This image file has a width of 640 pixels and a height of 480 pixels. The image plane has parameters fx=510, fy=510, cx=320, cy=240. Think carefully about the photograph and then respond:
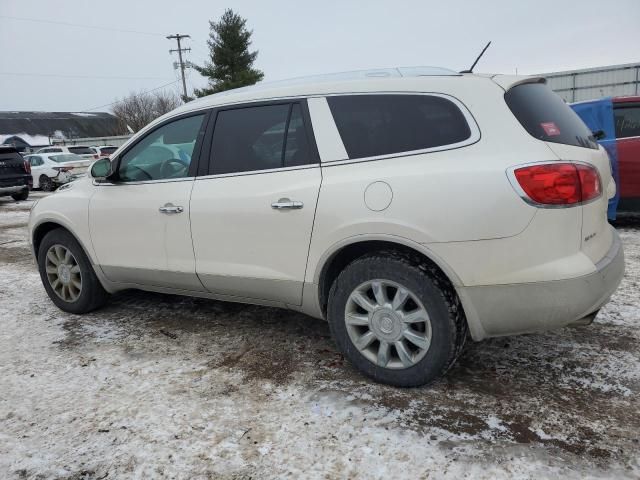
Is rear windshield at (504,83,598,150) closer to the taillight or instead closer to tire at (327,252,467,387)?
the taillight

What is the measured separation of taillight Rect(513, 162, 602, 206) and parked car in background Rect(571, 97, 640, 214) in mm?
4363

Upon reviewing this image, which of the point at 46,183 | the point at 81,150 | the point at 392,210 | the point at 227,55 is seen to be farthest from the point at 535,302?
the point at 227,55

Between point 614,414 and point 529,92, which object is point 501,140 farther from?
point 614,414

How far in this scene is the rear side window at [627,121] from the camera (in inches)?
247

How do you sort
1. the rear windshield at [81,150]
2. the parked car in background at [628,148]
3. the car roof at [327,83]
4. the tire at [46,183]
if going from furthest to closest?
the rear windshield at [81,150], the tire at [46,183], the parked car in background at [628,148], the car roof at [327,83]

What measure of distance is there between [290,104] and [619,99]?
5.12 metres

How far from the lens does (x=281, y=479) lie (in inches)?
86.9

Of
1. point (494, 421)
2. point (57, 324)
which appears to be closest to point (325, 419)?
point (494, 421)

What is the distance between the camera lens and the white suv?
8.14 feet

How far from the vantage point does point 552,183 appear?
2.42 m

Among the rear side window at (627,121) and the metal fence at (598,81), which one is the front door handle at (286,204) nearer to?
the rear side window at (627,121)

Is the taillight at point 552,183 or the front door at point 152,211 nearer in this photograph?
the taillight at point 552,183

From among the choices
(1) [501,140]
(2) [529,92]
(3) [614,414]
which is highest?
(2) [529,92]

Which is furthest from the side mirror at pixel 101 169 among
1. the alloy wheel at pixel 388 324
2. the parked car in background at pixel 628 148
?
the parked car in background at pixel 628 148
